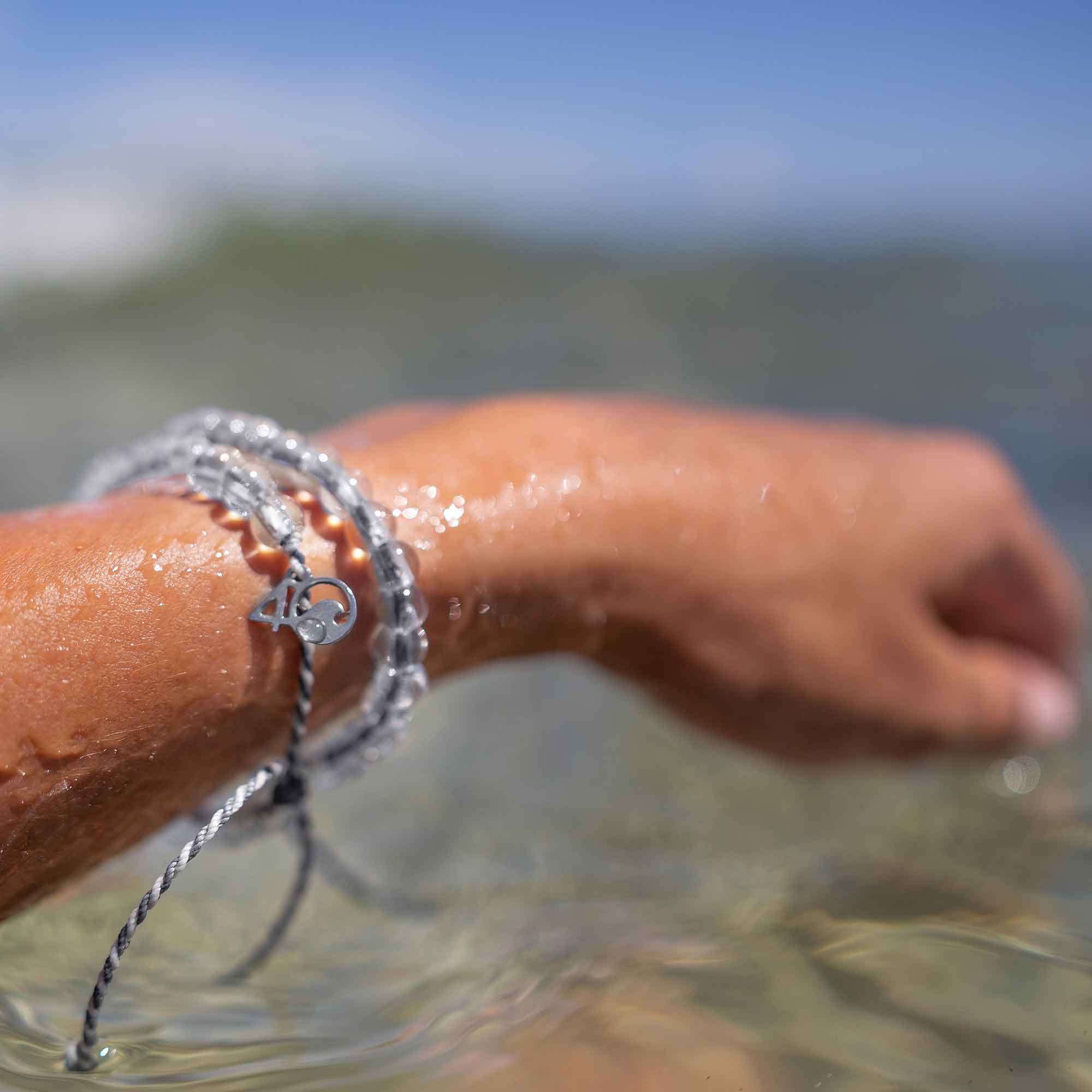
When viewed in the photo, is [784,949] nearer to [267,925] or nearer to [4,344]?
[267,925]

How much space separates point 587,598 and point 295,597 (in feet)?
1.53

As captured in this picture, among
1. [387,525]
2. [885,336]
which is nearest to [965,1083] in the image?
[387,525]

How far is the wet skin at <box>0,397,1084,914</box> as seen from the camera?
1005 millimetres

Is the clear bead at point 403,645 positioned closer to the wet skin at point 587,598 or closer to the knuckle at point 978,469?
the wet skin at point 587,598

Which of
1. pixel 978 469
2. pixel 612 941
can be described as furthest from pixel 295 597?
pixel 978 469

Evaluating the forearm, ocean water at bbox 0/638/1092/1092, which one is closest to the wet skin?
the forearm

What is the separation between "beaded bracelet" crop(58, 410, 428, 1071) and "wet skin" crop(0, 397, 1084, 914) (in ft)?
0.10

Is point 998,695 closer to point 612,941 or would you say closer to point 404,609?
point 612,941

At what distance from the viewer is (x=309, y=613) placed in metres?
1.01

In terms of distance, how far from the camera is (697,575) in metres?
1.43

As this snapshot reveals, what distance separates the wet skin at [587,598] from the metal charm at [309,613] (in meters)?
0.04

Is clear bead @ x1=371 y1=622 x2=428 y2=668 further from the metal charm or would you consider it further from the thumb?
the thumb

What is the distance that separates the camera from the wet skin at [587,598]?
1005 millimetres

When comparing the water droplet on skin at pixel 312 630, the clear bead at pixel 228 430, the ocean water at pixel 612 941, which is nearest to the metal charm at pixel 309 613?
the water droplet on skin at pixel 312 630
